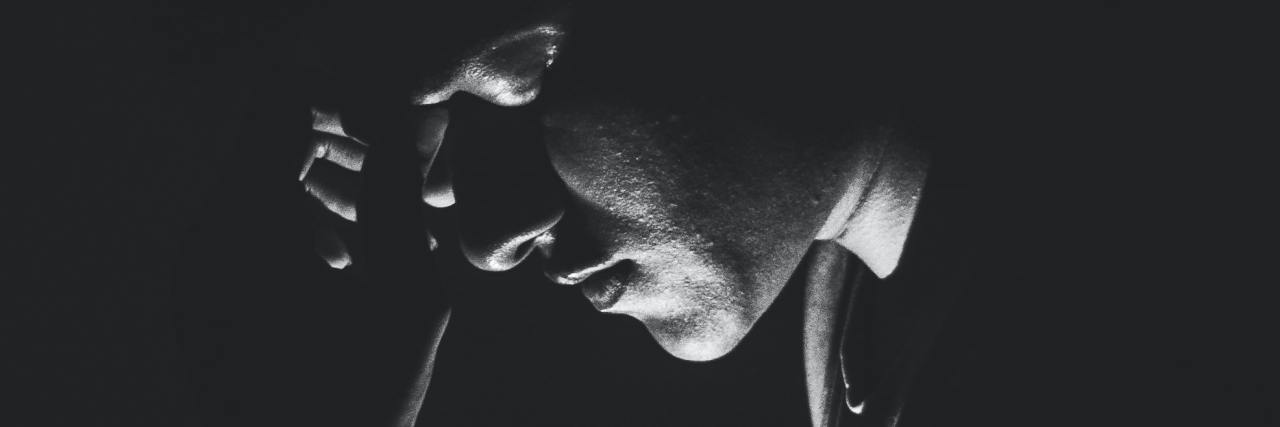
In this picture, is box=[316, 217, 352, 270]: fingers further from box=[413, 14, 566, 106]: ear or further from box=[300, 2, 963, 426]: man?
box=[413, 14, 566, 106]: ear

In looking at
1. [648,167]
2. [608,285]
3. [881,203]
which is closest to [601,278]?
[608,285]

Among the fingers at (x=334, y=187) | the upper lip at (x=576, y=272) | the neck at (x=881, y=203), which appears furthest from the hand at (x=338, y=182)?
the neck at (x=881, y=203)

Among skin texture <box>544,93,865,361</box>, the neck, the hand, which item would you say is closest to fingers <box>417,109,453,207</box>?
the hand

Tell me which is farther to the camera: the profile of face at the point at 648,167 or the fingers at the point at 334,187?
the fingers at the point at 334,187

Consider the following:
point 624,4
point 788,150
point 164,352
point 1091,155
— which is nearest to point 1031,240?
point 1091,155

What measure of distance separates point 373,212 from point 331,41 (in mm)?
176

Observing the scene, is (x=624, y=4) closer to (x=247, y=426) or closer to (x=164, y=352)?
(x=247, y=426)

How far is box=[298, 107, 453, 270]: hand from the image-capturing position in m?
0.70

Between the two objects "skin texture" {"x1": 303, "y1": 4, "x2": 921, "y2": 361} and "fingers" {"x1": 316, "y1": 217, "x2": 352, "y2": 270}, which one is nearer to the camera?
"skin texture" {"x1": 303, "y1": 4, "x2": 921, "y2": 361}

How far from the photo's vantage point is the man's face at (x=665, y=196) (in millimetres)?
604

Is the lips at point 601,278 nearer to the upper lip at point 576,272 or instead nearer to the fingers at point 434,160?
the upper lip at point 576,272

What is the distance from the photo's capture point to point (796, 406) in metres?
0.89

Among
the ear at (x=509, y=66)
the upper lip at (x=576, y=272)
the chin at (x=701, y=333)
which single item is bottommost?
the chin at (x=701, y=333)

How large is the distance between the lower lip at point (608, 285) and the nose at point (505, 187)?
57 millimetres
